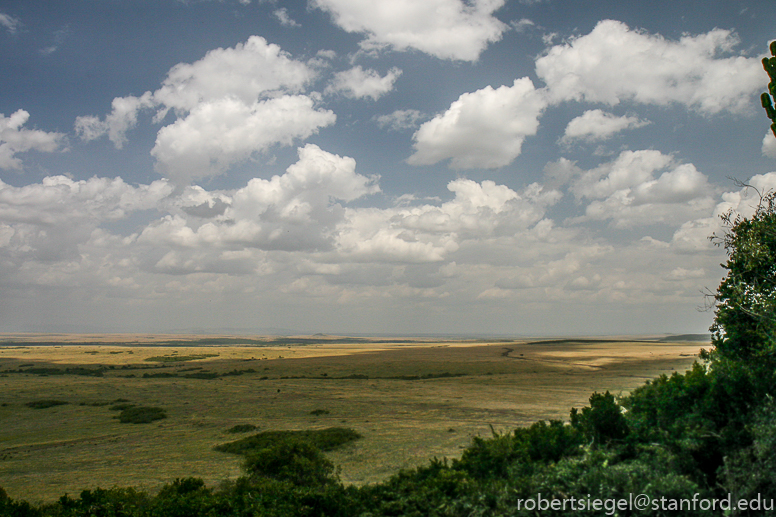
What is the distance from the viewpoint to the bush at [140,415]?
118ft

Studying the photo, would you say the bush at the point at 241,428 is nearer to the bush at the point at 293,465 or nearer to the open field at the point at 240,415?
the open field at the point at 240,415

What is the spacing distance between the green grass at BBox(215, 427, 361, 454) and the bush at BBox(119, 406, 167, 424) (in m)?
14.2

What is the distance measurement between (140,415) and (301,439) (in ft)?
65.2

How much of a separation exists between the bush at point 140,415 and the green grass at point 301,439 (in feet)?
46.5

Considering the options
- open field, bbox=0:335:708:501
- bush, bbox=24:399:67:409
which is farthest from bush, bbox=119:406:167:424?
bush, bbox=24:399:67:409

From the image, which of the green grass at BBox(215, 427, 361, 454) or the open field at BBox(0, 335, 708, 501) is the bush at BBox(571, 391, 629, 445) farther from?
the green grass at BBox(215, 427, 361, 454)

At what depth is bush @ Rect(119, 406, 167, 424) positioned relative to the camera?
36062 millimetres

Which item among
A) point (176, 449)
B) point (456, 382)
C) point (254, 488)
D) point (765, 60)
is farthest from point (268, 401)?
point (765, 60)

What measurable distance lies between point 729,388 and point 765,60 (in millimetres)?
9630

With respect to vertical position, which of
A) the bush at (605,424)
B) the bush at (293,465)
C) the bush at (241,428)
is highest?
the bush at (605,424)

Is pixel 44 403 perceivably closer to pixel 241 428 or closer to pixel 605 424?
pixel 241 428

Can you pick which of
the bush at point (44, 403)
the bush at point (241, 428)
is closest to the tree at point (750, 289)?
the bush at point (241, 428)

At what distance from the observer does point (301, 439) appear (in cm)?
2625

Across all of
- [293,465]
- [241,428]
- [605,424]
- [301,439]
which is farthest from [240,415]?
[605,424]
